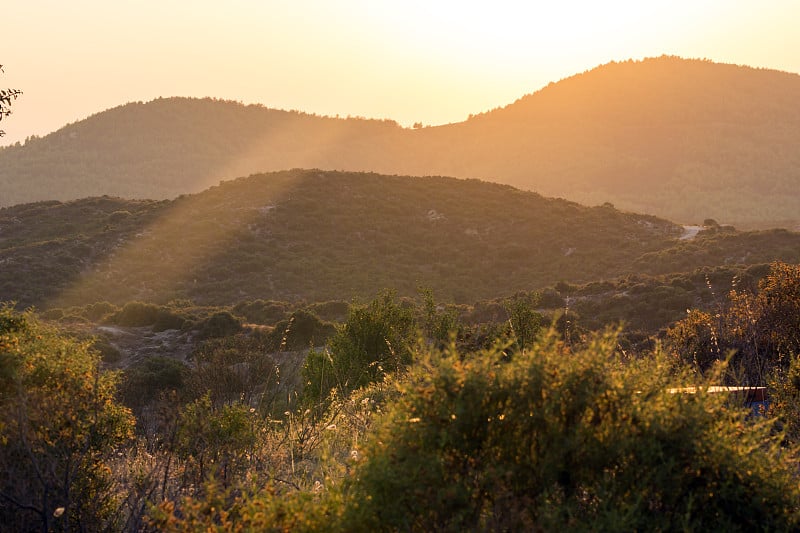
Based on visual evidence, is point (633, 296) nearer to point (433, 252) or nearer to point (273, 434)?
→ point (433, 252)

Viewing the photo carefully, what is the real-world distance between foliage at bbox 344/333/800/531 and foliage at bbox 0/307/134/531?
2742 mm

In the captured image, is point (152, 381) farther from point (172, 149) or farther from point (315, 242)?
point (172, 149)

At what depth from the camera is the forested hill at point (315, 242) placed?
4938cm

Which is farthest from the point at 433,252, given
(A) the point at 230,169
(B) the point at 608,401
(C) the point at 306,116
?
(C) the point at 306,116

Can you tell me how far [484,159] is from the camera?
545 ft

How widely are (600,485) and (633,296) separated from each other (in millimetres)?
33357

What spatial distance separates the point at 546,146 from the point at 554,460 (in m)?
161

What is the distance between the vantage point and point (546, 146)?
160 metres

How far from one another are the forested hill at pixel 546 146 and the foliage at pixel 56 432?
11932 centimetres

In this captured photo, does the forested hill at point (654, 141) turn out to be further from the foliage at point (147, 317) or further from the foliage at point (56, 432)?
the foliage at point (56, 432)

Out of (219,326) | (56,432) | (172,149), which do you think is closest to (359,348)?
(56,432)

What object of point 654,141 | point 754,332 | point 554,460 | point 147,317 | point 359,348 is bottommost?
point 147,317

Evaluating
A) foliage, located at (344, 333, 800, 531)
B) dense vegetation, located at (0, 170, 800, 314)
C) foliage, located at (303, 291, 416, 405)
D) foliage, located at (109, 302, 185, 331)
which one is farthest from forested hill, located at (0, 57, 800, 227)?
foliage, located at (344, 333, 800, 531)

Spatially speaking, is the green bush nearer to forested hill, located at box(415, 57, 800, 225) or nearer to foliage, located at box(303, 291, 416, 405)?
foliage, located at box(303, 291, 416, 405)
